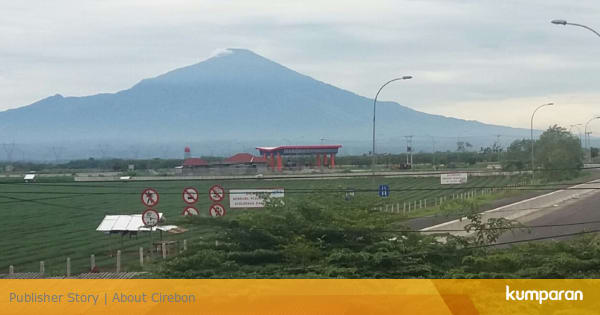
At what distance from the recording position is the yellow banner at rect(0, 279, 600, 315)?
43.0ft

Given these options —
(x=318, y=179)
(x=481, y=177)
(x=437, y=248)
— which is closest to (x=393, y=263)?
(x=437, y=248)

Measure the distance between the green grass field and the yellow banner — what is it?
10.9 feet

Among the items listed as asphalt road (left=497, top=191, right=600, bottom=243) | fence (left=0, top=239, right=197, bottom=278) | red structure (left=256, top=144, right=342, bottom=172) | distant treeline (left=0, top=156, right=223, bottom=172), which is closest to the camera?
fence (left=0, top=239, right=197, bottom=278)

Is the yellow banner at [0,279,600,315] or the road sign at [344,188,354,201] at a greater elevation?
the road sign at [344,188,354,201]

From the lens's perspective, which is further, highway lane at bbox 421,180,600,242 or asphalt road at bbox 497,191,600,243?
highway lane at bbox 421,180,600,242

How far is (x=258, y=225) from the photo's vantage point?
58.9ft

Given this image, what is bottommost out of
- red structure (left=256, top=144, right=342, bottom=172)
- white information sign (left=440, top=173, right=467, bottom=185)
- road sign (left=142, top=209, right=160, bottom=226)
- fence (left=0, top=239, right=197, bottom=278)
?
fence (left=0, top=239, right=197, bottom=278)

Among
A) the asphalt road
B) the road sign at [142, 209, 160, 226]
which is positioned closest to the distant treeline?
the road sign at [142, 209, 160, 226]

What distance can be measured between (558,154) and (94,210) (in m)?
29.6

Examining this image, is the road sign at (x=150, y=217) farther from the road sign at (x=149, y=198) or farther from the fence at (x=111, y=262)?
the fence at (x=111, y=262)

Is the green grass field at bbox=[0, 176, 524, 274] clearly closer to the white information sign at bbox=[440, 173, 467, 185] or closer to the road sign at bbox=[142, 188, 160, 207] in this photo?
the white information sign at bbox=[440, 173, 467, 185]

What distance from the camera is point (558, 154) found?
50.6 meters

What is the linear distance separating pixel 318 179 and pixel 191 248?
19.5m

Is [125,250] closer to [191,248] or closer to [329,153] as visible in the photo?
[191,248]
